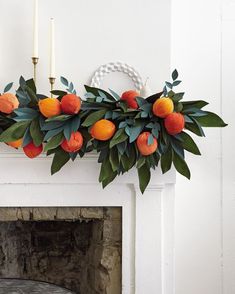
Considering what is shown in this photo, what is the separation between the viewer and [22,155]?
1611mm

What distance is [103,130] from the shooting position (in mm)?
1438

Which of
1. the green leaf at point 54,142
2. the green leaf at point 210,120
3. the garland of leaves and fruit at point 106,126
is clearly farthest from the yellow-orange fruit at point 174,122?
the green leaf at point 54,142

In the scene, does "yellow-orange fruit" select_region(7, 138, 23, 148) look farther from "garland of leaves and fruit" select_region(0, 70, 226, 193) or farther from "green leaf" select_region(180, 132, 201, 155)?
"green leaf" select_region(180, 132, 201, 155)

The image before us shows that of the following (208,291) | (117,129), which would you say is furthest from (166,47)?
(208,291)

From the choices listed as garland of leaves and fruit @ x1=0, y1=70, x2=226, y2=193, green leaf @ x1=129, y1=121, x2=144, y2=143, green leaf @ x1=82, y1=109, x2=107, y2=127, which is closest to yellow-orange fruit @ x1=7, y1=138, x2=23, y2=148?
garland of leaves and fruit @ x1=0, y1=70, x2=226, y2=193

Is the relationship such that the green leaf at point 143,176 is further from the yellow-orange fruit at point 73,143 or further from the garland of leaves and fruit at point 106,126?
the yellow-orange fruit at point 73,143

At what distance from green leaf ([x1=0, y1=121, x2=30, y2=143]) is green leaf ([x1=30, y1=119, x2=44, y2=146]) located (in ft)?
0.11

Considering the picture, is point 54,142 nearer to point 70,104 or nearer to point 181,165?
point 70,104

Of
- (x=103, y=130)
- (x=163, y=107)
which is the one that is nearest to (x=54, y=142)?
(x=103, y=130)

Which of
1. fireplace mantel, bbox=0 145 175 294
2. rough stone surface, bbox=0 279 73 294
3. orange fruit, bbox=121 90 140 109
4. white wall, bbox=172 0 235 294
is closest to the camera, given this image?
rough stone surface, bbox=0 279 73 294

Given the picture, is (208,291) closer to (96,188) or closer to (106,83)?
(96,188)

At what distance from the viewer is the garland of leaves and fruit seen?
4.74ft

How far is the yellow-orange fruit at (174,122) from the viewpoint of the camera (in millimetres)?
1421

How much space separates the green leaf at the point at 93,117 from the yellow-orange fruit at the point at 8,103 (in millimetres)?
241
